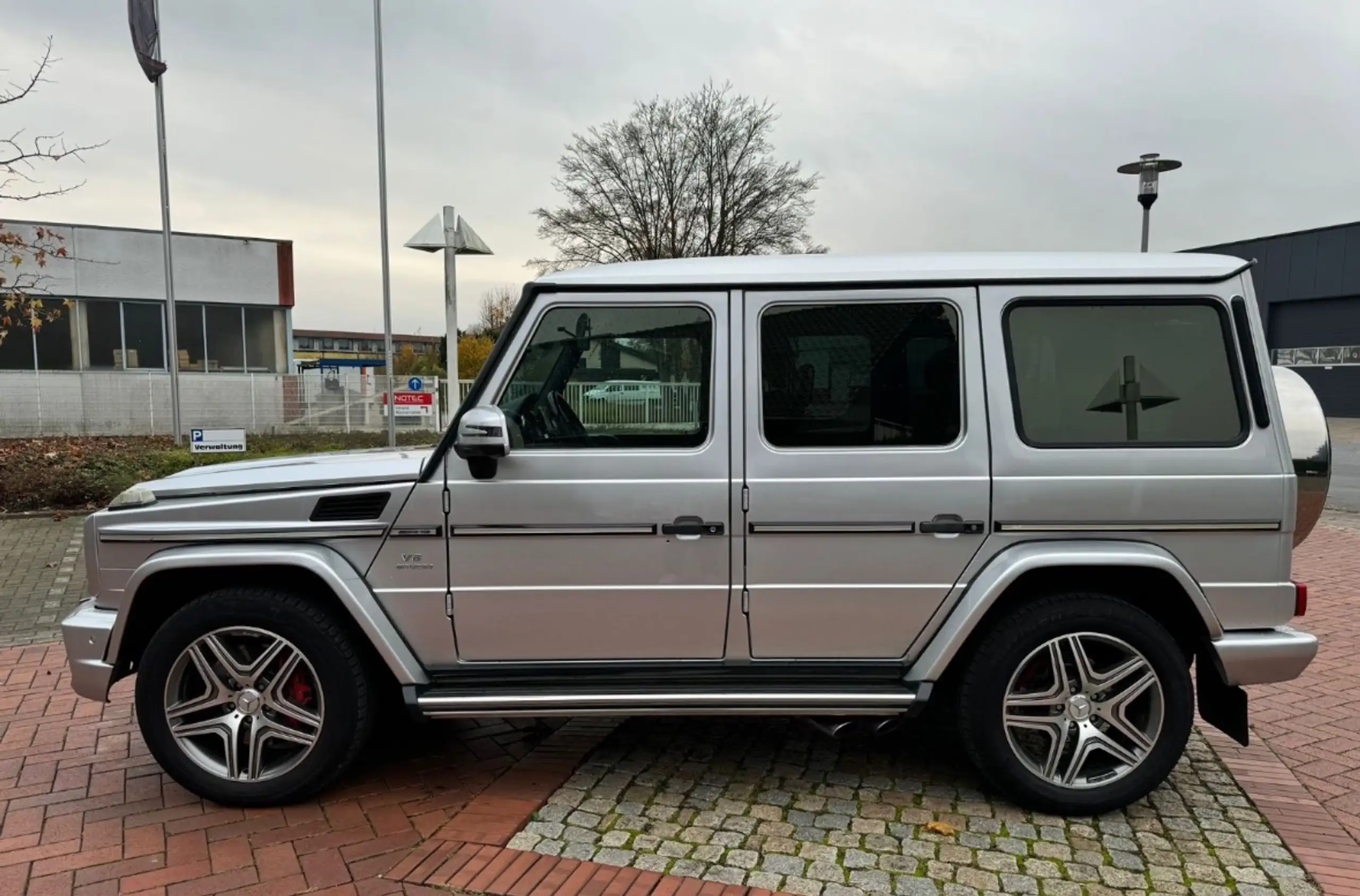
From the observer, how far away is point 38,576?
7.08 metres

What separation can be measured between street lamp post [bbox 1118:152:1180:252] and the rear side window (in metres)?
10.3

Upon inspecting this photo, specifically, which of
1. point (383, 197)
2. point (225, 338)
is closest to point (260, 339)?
point (225, 338)

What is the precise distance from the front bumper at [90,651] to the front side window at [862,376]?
8.56 feet

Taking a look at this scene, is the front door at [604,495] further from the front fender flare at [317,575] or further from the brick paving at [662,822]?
the brick paving at [662,822]

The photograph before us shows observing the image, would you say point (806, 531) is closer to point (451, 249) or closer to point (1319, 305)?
point (451, 249)

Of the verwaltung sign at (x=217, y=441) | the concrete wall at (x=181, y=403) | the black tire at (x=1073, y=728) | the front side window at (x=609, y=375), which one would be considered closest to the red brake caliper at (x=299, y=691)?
the front side window at (x=609, y=375)

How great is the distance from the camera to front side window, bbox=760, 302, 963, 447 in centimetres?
306

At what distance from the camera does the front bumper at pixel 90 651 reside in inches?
122

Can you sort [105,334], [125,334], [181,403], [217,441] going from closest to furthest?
[217,441]
[181,403]
[105,334]
[125,334]

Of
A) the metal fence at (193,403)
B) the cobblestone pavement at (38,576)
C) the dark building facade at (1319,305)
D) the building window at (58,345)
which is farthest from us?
the dark building facade at (1319,305)

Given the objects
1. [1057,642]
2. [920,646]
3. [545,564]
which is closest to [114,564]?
[545,564]

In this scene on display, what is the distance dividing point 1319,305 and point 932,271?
118ft

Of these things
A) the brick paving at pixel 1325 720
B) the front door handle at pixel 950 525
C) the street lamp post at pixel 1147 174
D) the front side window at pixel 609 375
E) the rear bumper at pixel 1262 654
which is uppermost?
the street lamp post at pixel 1147 174

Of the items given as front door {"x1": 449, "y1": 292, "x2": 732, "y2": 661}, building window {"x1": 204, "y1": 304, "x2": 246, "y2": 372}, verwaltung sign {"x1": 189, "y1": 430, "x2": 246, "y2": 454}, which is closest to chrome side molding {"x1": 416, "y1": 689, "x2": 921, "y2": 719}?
front door {"x1": 449, "y1": 292, "x2": 732, "y2": 661}
